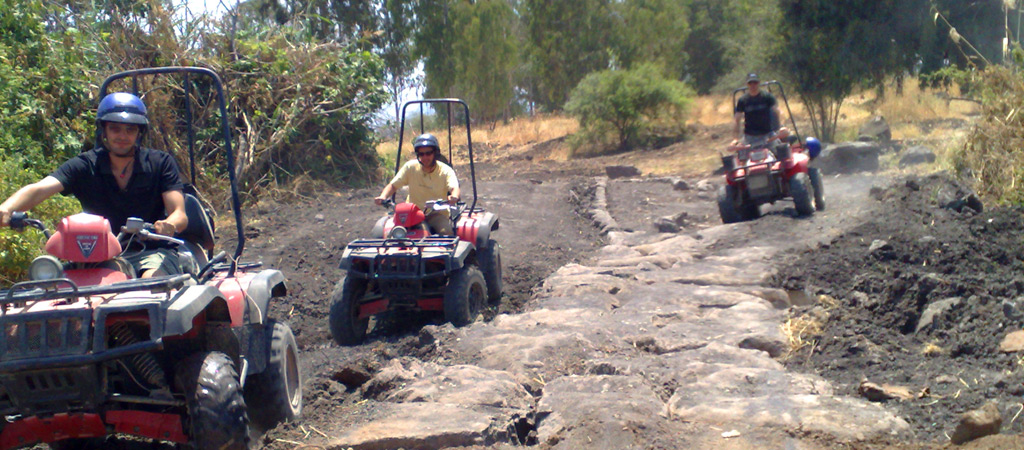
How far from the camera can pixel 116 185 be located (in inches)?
167

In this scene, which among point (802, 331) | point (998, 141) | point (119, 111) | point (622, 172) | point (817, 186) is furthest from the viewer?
point (622, 172)

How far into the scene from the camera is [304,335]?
7.20 m

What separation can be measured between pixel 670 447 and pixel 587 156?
74.3 ft

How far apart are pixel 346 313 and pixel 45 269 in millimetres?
3303

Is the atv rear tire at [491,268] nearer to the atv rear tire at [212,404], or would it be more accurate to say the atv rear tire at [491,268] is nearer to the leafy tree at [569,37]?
the atv rear tire at [212,404]

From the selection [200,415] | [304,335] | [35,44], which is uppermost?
[35,44]

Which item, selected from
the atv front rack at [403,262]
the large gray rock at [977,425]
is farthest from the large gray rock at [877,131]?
the large gray rock at [977,425]

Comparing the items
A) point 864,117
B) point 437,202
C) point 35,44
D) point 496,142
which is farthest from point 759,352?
point 496,142

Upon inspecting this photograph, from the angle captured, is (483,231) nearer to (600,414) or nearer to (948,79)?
(600,414)

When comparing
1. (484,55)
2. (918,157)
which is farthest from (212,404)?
(484,55)

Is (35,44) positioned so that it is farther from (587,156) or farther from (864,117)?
(864,117)

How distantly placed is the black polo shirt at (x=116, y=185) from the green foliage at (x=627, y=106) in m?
22.1

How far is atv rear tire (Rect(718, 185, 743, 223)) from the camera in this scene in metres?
11.0

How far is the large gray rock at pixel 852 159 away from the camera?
15773 millimetres
